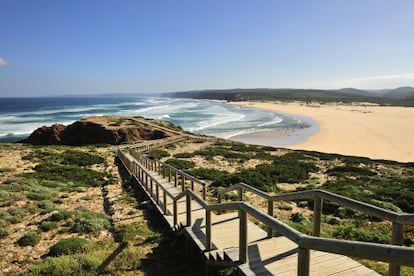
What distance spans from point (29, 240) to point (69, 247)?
52.0 inches

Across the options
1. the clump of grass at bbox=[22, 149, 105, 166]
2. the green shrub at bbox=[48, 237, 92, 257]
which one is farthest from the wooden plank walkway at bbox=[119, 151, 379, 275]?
the clump of grass at bbox=[22, 149, 105, 166]

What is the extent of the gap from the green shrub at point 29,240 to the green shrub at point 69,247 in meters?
0.81

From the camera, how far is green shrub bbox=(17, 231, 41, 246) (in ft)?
25.2

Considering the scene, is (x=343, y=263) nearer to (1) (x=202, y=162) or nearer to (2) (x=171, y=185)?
(2) (x=171, y=185)

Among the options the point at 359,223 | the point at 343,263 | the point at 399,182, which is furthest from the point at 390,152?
the point at 343,263

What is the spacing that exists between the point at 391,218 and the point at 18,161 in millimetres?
19674

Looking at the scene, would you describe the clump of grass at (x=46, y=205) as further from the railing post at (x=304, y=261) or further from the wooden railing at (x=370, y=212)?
the railing post at (x=304, y=261)

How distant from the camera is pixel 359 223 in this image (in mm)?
9266

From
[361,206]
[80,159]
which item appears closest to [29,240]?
[361,206]

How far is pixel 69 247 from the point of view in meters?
7.18

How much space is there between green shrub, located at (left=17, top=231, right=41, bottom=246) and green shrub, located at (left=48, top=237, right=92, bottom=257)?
0.81 meters

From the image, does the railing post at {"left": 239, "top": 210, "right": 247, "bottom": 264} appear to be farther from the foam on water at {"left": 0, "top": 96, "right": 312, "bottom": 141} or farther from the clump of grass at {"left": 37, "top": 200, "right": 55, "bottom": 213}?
the foam on water at {"left": 0, "top": 96, "right": 312, "bottom": 141}

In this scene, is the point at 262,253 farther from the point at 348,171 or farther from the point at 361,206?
the point at 348,171

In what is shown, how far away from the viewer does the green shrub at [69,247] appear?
276 inches
